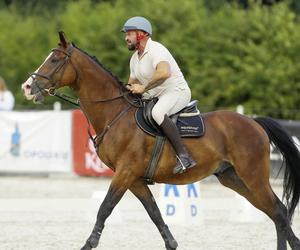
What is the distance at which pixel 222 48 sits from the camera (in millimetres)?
26625

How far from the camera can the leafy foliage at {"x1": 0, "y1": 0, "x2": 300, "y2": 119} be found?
25266mm

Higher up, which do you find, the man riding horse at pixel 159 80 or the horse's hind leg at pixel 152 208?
the man riding horse at pixel 159 80

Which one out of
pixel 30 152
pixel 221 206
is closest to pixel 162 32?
pixel 30 152

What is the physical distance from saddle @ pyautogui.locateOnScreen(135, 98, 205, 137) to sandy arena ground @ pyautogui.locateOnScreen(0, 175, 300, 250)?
1.43m

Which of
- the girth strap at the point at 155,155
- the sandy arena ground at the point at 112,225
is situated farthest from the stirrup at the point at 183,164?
the sandy arena ground at the point at 112,225

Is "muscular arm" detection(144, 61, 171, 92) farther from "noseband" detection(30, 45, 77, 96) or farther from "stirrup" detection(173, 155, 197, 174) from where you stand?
"noseband" detection(30, 45, 77, 96)

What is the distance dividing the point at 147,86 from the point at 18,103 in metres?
19.8

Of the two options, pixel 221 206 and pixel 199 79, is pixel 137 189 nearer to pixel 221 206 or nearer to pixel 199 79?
pixel 221 206

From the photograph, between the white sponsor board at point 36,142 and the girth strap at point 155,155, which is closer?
the girth strap at point 155,155

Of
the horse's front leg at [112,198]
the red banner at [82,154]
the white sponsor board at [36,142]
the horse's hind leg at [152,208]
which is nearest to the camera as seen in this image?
the horse's front leg at [112,198]

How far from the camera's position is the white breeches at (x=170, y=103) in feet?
33.3

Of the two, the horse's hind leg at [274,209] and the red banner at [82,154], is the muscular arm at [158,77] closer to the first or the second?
the horse's hind leg at [274,209]

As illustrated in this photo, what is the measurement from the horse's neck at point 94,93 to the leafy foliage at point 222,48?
44.1 feet

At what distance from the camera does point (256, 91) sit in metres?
25.3
